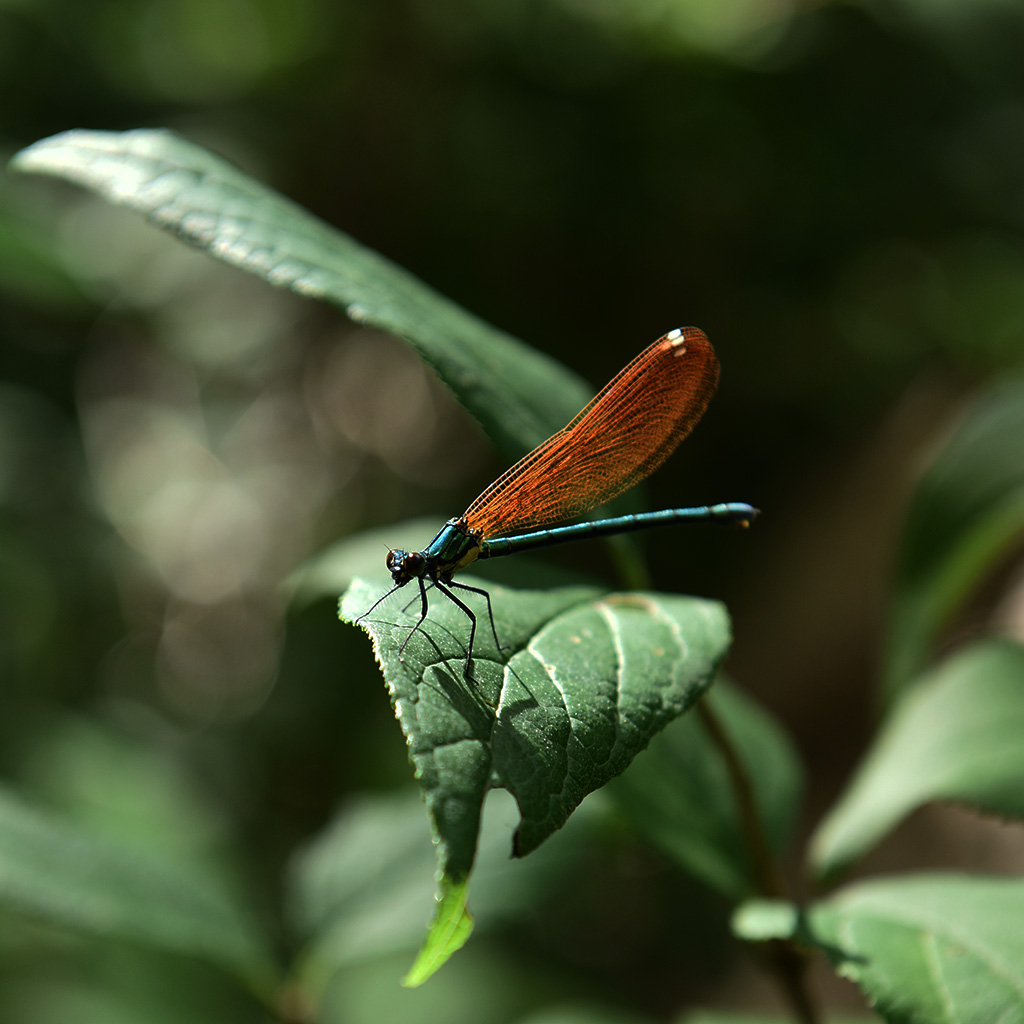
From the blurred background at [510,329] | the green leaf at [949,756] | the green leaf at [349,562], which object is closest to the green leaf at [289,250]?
the green leaf at [349,562]

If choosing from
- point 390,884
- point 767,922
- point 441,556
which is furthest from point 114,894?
point 767,922

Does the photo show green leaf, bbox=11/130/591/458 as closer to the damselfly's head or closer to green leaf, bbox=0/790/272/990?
the damselfly's head

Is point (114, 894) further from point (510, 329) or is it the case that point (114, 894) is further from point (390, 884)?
point (510, 329)

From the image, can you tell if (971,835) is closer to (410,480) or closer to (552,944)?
(552,944)

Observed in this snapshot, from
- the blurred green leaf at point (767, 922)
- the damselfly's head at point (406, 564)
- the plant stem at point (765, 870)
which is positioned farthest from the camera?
the damselfly's head at point (406, 564)

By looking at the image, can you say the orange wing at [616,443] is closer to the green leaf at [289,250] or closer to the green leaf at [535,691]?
the green leaf at [289,250]

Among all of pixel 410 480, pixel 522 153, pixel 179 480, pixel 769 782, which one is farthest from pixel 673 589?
pixel 769 782
